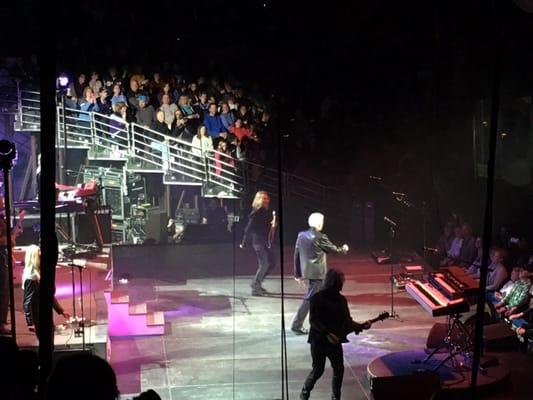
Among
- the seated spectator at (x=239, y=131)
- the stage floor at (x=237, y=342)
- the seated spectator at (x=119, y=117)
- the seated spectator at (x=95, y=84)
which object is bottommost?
the stage floor at (x=237, y=342)

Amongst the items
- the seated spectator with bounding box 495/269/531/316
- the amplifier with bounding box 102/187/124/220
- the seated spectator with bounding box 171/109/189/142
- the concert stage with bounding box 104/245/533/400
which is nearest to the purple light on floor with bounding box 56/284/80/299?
the concert stage with bounding box 104/245/533/400

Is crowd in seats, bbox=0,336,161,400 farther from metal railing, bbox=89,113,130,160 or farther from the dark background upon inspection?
the dark background

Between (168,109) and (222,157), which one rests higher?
(168,109)

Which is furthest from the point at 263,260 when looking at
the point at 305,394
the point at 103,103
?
the point at 103,103

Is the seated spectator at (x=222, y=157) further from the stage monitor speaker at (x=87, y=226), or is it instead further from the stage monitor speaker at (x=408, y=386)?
the stage monitor speaker at (x=408, y=386)

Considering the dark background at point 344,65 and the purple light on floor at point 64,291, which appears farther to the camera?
the dark background at point 344,65

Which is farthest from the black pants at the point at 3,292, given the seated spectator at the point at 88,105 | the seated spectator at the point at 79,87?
the seated spectator at the point at 79,87

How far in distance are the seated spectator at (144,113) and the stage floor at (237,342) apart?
13.9 ft

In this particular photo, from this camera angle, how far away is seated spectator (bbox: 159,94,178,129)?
15273 millimetres

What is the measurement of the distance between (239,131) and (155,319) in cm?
667

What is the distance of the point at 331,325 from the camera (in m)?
6.82

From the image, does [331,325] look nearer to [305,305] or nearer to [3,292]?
[305,305]

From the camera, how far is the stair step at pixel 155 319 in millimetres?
9669

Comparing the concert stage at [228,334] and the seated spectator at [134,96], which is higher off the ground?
the seated spectator at [134,96]
